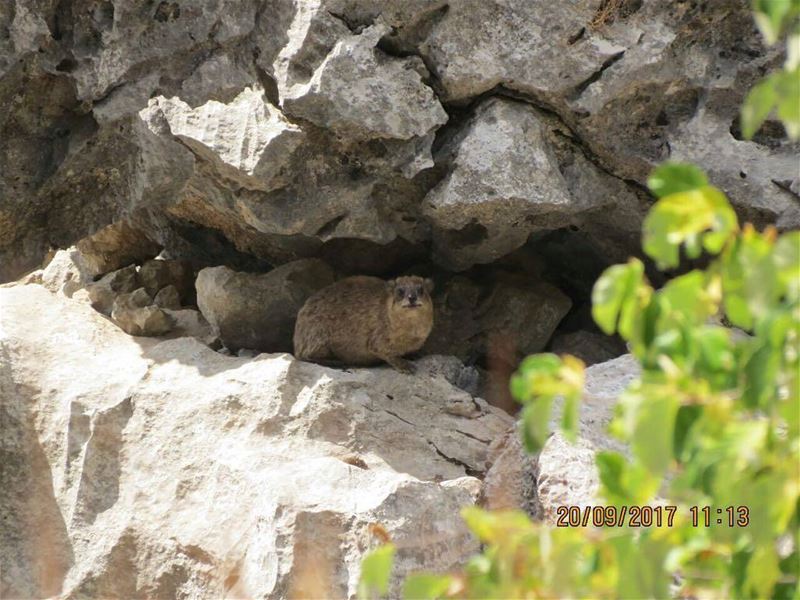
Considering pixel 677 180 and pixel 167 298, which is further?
pixel 167 298

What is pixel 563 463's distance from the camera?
211 inches

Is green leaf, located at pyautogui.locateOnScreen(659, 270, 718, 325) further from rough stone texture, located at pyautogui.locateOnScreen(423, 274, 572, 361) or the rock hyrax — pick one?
rough stone texture, located at pyautogui.locateOnScreen(423, 274, 572, 361)

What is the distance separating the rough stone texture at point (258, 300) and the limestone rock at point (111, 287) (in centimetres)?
60

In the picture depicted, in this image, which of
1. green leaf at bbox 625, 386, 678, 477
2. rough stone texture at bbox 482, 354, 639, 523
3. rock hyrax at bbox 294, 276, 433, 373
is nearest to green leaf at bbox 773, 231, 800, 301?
green leaf at bbox 625, 386, 678, 477

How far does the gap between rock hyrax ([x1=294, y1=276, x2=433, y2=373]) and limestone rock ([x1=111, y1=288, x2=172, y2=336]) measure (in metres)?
0.86

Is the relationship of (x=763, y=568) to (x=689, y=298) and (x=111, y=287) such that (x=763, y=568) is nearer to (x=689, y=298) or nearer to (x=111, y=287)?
(x=689, y=298)

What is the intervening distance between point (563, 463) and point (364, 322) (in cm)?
250

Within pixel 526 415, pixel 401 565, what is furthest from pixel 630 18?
pixel 526 415

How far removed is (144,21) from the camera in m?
6.14

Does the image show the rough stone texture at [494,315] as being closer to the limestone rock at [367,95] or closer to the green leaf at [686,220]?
the limestone rock at [367,95]

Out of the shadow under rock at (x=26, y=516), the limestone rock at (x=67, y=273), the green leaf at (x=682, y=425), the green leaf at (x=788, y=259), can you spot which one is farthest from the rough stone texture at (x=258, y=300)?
the green leaf at (x=788, y=259)

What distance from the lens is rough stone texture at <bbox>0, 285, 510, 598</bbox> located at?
17.9 ft

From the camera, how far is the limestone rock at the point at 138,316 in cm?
723

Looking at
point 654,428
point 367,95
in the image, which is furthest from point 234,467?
point 654,428
